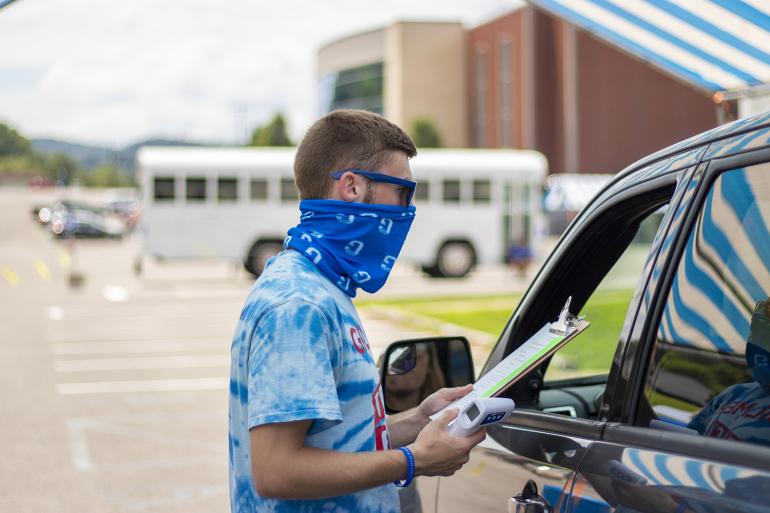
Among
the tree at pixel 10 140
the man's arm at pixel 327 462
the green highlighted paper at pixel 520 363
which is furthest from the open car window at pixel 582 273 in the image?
the tree at pixel 10 140

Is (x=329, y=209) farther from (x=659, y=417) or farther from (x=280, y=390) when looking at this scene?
(x=659, y=417)

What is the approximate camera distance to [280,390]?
1923 millimetres

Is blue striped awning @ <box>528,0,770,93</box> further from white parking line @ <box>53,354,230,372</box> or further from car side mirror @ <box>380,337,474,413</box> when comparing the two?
white parking line @ <box>53,354,230,372</box>

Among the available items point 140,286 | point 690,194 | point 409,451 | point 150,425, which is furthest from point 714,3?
point 140,286

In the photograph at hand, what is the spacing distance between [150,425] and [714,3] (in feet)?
19.4

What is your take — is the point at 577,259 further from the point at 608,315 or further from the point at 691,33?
the point at 608,315

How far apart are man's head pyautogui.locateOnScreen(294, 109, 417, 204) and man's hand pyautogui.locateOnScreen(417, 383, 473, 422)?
46cm

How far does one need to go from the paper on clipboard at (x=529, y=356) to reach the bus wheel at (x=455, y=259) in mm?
23803

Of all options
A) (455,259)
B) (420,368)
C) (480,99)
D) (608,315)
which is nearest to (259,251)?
(455,259)

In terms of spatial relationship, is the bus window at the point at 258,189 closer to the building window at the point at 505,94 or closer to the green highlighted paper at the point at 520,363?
the green highlighted paper at the point at 520,363

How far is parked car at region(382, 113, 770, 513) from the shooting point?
70.2 inches

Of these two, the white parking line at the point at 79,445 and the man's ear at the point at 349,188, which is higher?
the man's ear at the point at 349,188

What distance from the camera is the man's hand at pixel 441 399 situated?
228 centimetres

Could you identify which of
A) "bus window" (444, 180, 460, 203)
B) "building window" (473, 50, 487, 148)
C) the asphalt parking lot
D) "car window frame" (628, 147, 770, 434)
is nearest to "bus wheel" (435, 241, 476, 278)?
the asphalt parking lot
